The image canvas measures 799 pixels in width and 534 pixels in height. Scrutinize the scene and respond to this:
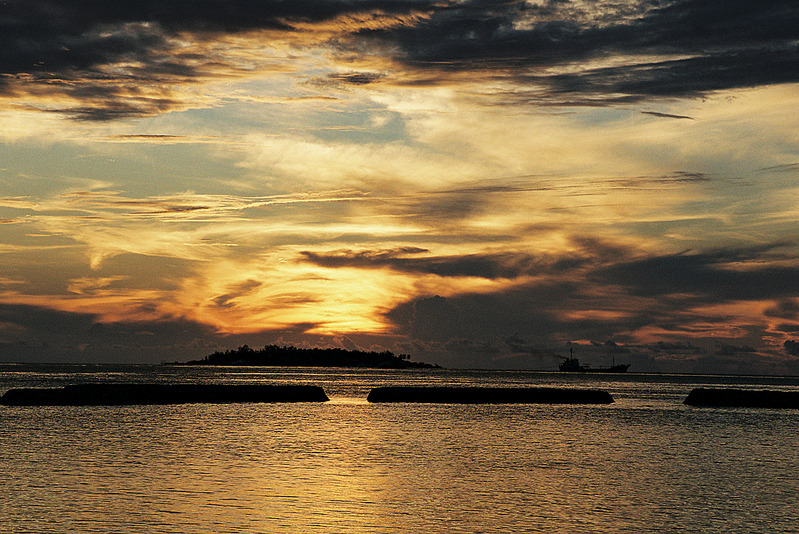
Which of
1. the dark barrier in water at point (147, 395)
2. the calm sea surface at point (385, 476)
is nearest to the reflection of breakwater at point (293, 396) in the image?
the dark barrier in water at point (147, 395)

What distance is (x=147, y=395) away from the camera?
110 meters

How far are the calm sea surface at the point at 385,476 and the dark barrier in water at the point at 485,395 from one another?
40.8m

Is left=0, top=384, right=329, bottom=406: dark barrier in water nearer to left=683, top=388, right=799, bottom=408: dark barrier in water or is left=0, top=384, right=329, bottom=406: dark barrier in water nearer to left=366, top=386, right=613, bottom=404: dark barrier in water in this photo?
left=366, top=386, right=613, bottom=404: dark barrier in water

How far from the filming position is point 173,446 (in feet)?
183

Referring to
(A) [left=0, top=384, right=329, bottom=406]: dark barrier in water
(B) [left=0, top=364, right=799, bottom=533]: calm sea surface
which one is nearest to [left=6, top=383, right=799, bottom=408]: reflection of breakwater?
(A) [left=0, top=384, right=329, bottom=406]: dark barrier in water

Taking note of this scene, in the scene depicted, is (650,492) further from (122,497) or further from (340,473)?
(122,497)

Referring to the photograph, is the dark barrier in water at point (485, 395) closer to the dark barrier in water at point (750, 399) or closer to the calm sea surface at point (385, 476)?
the dark barrier in water at point (750, 399)

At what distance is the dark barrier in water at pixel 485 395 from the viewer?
12475cm

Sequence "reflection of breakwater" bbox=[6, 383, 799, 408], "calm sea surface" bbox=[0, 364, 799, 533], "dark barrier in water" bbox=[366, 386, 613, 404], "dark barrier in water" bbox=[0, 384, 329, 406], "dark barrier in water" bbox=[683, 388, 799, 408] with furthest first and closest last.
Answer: "dark barrier in water" bbox=[683, 388, 799, 408] → "dark barrier in water" bbox=[366, 386, 613, 404] → "reflection of breakwater" bbox=[6, 383, 799, 408] → "dark barrier in water" bbox=[0, 384, 329, 406] → "calm sea surface" bbox=[0, 364, 799, 533]

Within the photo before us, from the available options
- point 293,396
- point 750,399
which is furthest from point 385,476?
point 750,399

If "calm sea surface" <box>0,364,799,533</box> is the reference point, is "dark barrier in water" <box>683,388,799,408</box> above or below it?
above

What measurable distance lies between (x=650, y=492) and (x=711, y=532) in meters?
9.88

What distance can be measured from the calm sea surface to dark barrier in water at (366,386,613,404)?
40845mm

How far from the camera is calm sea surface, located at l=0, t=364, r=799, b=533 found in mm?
30969
